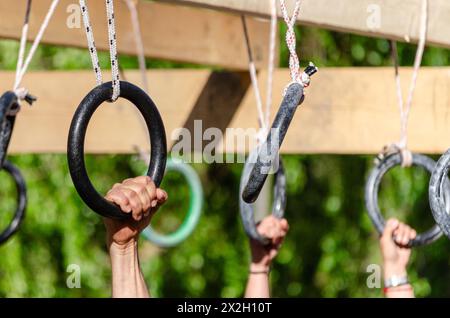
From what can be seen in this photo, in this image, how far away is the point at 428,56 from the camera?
3.70 meters

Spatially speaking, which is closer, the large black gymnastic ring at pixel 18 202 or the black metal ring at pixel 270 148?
the black metal ring at pixel 270 148

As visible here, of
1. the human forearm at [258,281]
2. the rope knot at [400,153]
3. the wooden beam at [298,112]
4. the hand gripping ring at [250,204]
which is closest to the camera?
the hand gripping ring at [250,204]

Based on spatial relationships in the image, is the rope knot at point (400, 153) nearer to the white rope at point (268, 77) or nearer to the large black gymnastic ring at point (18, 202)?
the white rope at point (268, 77)

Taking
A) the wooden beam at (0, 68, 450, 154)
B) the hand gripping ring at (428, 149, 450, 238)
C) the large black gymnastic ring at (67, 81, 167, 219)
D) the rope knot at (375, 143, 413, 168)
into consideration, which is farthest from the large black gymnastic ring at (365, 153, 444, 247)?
the large black gymnastic ring at (67, 81, 167, 219)

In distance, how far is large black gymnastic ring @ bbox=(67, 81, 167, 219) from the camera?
1.32 m

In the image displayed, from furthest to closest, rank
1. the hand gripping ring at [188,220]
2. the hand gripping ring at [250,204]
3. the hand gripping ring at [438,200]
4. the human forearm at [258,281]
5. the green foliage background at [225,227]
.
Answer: the green foliage background at [225,227], the hand gripping ring at [188,220], the human forearm at [258,281], the hand gripping ring at [250,204], the hand gripping ring at [438,200]

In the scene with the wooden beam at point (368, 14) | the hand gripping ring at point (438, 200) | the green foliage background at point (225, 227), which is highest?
the green foliage background at point (225, 227)

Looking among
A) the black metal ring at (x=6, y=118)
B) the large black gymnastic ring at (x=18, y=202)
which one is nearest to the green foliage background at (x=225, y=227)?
the large black gymnastic ring at (x=18, y=202)

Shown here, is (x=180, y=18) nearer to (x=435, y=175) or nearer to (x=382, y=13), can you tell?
(x=382, y=13)

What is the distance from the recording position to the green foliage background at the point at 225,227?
3.82 meters

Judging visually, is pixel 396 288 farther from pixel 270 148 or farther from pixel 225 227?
pixel 225 227

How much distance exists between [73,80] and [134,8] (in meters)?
0.44

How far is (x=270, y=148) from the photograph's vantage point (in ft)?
4.27

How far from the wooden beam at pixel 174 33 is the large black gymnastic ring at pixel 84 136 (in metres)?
0.67
